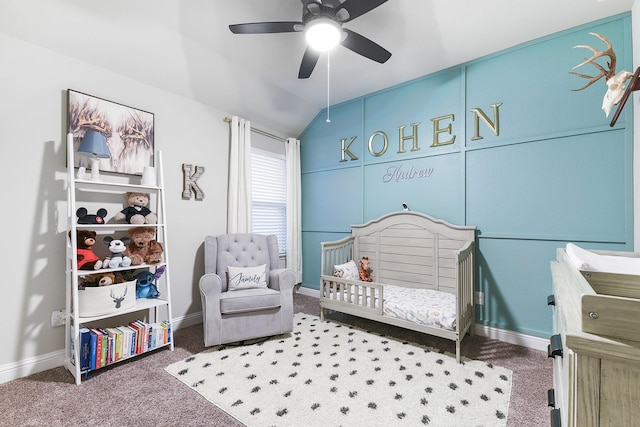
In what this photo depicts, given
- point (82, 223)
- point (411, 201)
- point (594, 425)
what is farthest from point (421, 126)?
point (82, 223)

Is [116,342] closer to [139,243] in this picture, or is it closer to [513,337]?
[139,243]

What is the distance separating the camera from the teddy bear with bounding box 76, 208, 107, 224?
2.10 m

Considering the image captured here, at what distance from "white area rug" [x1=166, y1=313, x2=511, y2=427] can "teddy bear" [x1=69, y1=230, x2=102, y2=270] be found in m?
0.96

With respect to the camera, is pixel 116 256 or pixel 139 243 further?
pixel 139 243

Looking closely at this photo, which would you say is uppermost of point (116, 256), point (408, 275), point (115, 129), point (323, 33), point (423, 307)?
point (323, 33)

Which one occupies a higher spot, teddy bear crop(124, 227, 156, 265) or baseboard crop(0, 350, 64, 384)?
teddy bear crop(124, 227, 156, 265)

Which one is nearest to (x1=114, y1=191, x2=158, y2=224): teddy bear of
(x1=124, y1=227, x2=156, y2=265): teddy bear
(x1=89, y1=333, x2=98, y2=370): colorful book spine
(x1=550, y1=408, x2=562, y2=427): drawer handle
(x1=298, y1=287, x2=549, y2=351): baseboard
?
(x1=124, y1=227, x2=156, y2=265): teddy bear

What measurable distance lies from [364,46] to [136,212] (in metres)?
2.28

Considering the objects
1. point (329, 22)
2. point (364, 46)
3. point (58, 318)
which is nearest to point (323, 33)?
point (329, 22)

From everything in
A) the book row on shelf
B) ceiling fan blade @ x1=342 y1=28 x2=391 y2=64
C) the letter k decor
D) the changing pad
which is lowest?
the book row on shelf

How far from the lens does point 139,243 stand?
2404 mm

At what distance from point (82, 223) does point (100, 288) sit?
507mm

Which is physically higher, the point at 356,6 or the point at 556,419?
the point at 356,6

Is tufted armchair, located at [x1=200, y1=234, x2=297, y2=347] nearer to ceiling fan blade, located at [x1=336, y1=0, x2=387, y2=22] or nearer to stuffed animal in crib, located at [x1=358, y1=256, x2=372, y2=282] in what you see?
stuffed animal in crib, located at [x1=358, y1=256, x2=372, y2=282]
